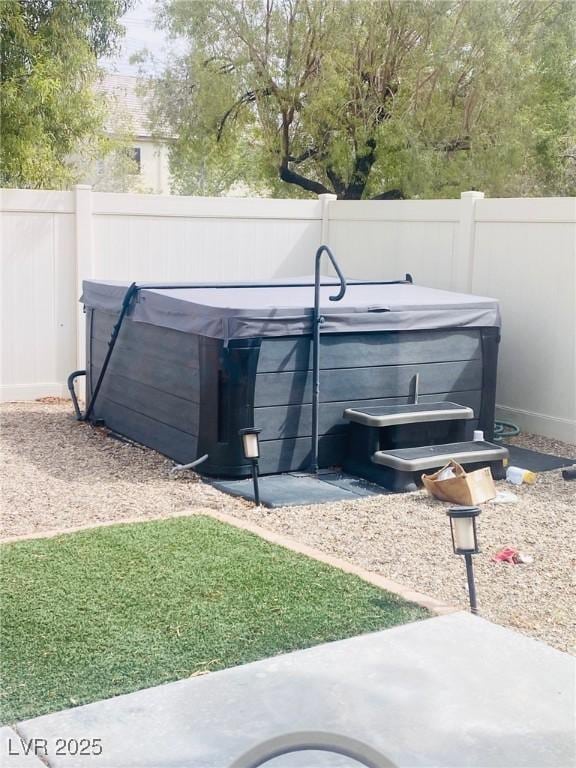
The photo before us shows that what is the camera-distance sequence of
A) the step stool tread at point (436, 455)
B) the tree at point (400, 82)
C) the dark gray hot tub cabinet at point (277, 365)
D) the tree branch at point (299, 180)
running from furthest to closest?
the tree branch at point (299, 180) < the tree at point (400, 82) < the dark gray hot tub cabinet at point (277, 365) < the step stool tread at point (436, 455)

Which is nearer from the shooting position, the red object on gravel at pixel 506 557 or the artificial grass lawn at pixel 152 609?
A: the artificial grass lawn at pixel 152 609

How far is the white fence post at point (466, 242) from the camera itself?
7.44 meters

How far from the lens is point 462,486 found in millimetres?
5117

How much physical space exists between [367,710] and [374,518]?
7.10ft

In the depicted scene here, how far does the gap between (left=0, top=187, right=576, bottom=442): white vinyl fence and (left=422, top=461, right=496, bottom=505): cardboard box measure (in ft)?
5.98

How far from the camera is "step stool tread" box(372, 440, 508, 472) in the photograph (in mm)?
5420

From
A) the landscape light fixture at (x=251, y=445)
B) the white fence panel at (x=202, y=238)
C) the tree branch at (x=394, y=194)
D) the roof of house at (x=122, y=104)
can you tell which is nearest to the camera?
the landscape light fixture at (x=251, y=445)

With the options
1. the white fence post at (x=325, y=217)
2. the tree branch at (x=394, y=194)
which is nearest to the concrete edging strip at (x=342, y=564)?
the white fence post at (x=325, y=217)

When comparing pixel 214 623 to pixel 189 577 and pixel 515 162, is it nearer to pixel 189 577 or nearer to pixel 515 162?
pixel 189 577

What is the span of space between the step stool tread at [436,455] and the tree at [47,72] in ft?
18.2

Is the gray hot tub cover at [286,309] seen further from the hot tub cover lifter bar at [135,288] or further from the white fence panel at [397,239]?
the white fence panel at [397,239]

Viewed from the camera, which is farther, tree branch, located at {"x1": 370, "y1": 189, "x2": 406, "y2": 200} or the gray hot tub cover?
tree branch, located at {"x1": 370, "y1": 189, "x2": 406, "y2": 200}

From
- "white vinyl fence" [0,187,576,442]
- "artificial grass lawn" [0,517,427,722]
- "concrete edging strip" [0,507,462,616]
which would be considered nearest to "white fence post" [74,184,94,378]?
"white vinyl fence" [0,187,576,442]

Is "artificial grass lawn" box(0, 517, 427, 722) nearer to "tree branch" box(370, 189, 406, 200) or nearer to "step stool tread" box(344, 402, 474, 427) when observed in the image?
"step stool tread" box(344, 402, 474, 427)
